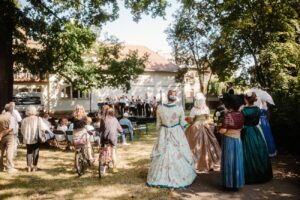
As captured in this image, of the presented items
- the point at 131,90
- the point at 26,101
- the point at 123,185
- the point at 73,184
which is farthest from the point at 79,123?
the point at 131,90

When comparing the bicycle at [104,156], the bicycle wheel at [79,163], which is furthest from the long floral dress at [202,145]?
the bicycle wheel at [79,163]

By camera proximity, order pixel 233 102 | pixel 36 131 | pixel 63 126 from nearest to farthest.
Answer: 1. pixel 233 102
2. pixel 36 131
3. pixel 63 126

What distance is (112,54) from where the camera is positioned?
91.8 feet

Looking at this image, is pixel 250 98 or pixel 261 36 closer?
pixel 250 98

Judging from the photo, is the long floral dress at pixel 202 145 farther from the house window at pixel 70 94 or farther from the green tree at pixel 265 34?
the house window at pixel 70 94

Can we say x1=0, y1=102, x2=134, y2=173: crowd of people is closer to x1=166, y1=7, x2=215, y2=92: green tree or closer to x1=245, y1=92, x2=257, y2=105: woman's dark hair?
x1=245, y1=92, x2=257, y2=105: woman's dark hair

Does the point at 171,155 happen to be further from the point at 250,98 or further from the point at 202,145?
the point at 250,98

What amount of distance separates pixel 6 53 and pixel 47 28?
270 centimetres

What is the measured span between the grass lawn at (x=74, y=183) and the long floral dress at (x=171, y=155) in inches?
14.0

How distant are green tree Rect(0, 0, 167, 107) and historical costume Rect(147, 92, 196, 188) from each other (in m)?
11.7

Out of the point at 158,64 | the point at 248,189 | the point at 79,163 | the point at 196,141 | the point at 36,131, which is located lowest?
the point at 248,189

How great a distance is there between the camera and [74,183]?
922 centimetres

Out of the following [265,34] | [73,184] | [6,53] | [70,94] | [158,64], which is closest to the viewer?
[73,184]

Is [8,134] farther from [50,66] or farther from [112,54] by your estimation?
[112,54]
